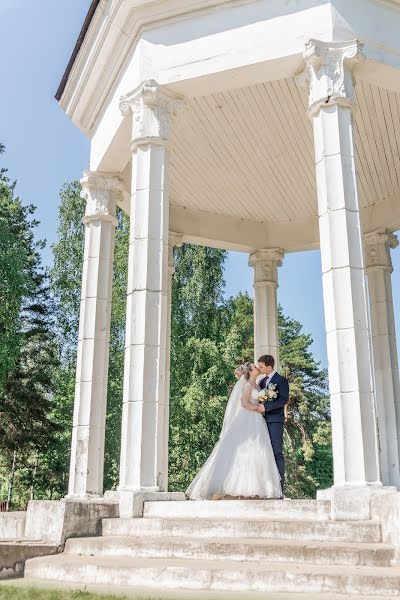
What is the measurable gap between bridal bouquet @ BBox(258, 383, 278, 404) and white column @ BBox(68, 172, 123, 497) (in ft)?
14.6

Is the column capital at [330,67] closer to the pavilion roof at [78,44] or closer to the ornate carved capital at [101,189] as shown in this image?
the pavilion roof at [78,44]

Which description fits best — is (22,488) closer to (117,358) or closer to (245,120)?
(117,358)

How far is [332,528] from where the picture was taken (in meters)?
8.85

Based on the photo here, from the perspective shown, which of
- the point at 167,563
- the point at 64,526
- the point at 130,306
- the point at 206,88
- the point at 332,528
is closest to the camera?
the point at 167,563

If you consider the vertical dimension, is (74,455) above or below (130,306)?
below

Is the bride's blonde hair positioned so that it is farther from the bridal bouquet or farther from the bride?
the bridal bouquet

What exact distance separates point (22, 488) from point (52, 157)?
40.7 metres

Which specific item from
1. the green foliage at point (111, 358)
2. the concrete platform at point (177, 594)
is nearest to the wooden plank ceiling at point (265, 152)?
the concrete platform at point (177, 594)

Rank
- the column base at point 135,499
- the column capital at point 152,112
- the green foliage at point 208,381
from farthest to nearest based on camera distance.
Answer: the green foliage at point 208,381 → the column capital at point 152,112 → the column base at point 135,499

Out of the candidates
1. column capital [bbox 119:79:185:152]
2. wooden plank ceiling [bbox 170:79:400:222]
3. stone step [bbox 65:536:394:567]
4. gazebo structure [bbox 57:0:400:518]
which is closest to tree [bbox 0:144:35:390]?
wooden plank ceiling [bbox 170:79:400:222]

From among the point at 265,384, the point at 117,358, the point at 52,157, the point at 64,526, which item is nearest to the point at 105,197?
the point at 265,384

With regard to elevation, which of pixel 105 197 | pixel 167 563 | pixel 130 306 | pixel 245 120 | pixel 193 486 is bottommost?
pixel 167 563

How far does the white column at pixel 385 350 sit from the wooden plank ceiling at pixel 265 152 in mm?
1939

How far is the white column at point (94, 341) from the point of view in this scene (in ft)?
50.0
